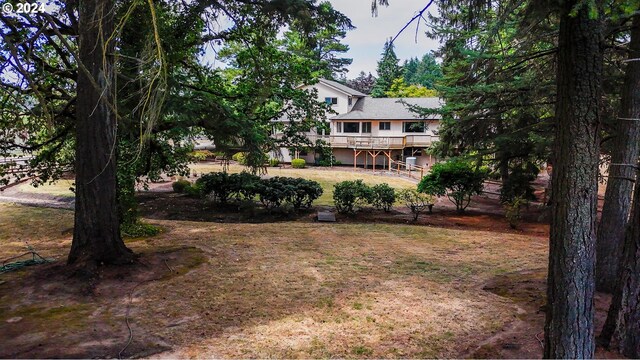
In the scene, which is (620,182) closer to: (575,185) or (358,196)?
(575,185)

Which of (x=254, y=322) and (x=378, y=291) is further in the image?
(x=378, y=291)

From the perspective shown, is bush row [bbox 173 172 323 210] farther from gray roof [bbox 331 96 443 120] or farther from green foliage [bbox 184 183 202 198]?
gray roof [bbox 331 96 443 120]

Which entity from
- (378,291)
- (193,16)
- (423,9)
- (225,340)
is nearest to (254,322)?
(225,340)

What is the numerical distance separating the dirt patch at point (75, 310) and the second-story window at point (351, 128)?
1231 inches

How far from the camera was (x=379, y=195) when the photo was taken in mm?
14141

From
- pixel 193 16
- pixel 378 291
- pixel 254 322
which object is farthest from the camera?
pixel 193 16

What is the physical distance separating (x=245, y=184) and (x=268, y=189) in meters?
1.06

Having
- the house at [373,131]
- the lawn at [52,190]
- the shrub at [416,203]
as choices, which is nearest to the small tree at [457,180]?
the shrub at [416,203]

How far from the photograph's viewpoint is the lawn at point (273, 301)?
14.7 ft

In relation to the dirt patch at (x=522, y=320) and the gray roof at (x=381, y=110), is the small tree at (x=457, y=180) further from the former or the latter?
the gray roof at (x=381, y=110)

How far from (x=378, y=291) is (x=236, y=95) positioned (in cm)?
877

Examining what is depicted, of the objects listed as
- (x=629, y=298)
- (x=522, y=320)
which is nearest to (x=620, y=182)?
(x=629, y=298)

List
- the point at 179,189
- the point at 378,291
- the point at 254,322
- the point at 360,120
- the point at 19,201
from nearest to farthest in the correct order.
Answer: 1. the point at 254,322
2. the point at 378,291
3. the point at 19,201
4. the point at 179,189
5. the point at 360,120

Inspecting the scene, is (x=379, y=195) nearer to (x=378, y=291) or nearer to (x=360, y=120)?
(x=378, y=291)
